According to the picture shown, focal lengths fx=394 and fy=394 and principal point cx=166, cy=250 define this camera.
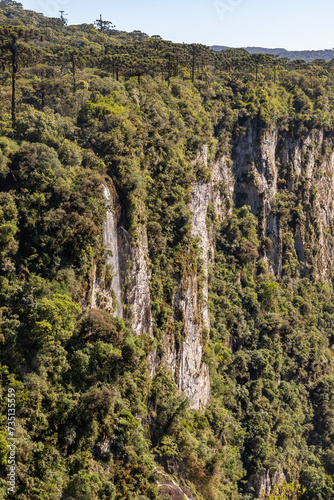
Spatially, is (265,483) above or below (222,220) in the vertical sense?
below

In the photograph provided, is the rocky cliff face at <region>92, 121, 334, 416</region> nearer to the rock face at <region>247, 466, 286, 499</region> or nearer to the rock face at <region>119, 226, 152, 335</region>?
the rock face at <region>119, 226, 152, 335</region>

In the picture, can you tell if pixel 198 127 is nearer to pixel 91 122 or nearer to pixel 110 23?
pixel 91 122

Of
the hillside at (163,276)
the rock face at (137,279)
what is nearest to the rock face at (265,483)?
the hillside at (163,276)

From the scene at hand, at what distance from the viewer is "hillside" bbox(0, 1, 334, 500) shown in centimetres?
1914

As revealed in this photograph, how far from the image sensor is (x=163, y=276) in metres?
35.2

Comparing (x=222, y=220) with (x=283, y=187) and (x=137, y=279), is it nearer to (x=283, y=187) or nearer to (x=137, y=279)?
(x=283, y=187)

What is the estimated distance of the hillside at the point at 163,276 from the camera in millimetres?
19141

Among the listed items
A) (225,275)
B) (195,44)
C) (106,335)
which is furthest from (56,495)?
(195,44)

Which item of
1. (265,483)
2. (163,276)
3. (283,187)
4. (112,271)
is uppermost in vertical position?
(283,187)

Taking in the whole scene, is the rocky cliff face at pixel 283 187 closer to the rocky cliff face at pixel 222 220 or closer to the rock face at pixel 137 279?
the rocky cliff face at pixel 222 220

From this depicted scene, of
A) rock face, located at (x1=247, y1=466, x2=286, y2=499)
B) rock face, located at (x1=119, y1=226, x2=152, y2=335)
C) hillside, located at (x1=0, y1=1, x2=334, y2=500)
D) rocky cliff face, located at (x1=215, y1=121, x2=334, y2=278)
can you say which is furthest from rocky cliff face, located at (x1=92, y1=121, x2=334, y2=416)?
rock face, located at (x1=247, y1=466, x2=286, y2=499)

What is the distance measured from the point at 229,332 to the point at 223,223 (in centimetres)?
1843

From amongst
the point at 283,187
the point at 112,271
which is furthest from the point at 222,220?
the point at 112,271

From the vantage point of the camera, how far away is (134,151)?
110 ft
